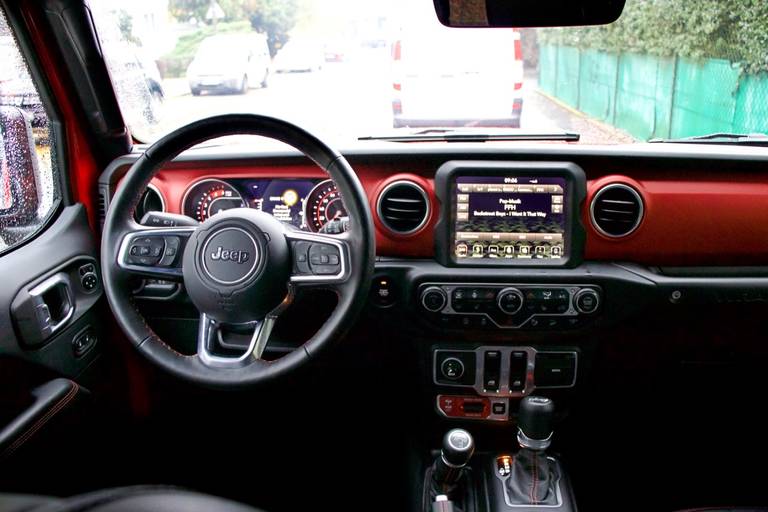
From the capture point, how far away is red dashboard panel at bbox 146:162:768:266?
2.46 metres

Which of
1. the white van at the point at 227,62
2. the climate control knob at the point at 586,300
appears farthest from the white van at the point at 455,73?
the climate control knob at the point at 586,300

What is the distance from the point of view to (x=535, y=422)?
2.45 meters

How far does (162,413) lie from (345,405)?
2.53ft

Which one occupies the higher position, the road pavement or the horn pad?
the road pavement

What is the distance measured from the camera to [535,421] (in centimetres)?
245

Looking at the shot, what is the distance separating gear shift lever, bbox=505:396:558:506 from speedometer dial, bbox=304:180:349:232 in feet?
3.03

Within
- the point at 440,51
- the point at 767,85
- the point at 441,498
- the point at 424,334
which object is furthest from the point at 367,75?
the point at 441,498

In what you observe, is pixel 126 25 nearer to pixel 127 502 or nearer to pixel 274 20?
pixel 274 20

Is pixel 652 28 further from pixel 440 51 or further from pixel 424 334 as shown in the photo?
pixel 424 334

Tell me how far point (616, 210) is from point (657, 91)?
1.88 m

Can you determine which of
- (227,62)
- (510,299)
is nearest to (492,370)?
(510,299)

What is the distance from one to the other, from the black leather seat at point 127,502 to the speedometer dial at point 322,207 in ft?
5.09

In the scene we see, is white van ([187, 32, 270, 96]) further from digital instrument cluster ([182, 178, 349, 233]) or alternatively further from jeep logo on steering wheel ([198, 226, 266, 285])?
jeep logo on steering wheel ([198, 226, 266, 285])

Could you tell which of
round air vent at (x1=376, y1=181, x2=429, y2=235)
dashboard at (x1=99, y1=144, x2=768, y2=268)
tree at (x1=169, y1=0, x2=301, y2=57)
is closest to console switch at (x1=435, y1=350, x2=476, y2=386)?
dashboard at (x1=99, y1=144, x2=768, y2=268)
